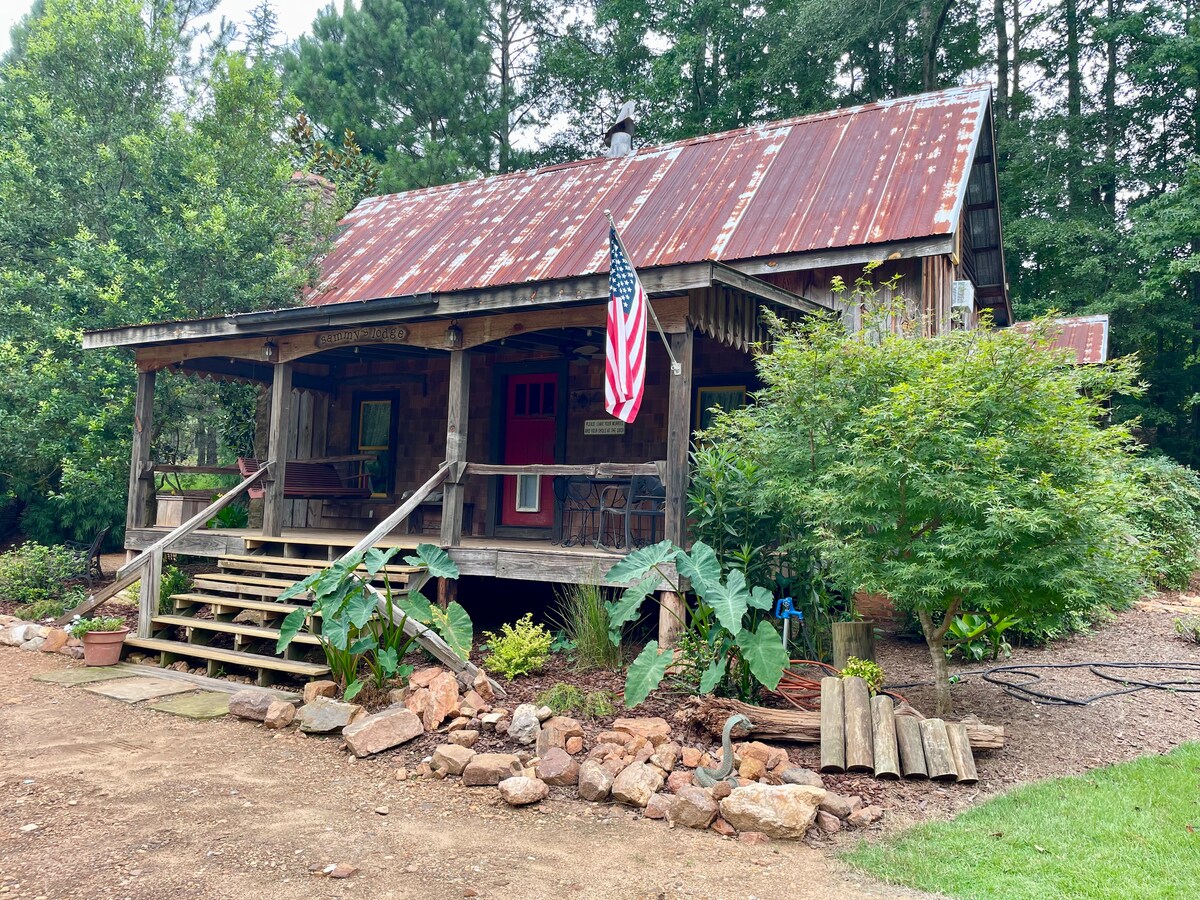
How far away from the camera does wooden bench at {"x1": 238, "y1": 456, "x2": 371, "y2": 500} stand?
9.89m

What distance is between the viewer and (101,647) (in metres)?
7.69

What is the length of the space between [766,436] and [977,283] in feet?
29.8

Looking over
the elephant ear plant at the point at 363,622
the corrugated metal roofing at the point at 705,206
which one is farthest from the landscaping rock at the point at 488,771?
the corrugated metal roofing at the point at 705,206

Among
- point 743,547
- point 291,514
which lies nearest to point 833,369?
point 743,547

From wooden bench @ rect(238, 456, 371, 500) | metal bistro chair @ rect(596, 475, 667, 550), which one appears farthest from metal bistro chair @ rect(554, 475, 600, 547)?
wooden bench @ rect(238, 456, 371, 500)

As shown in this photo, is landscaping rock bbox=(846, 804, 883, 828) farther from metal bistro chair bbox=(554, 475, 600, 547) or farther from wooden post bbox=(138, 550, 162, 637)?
wooden post bbox=(138, 550, 162, 637)

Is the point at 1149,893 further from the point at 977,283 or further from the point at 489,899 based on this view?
the point at 977,283

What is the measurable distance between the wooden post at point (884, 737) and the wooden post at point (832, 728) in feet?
0.61

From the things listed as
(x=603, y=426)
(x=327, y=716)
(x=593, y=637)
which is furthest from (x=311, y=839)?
(x=603, y=426)

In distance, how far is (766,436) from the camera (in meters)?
6.17

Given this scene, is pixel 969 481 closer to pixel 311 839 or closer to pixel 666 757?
pixel 666 757

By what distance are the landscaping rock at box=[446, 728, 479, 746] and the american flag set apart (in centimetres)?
243

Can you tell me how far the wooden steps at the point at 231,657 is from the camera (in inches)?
261

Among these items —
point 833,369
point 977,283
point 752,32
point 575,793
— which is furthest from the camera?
point 752,32
